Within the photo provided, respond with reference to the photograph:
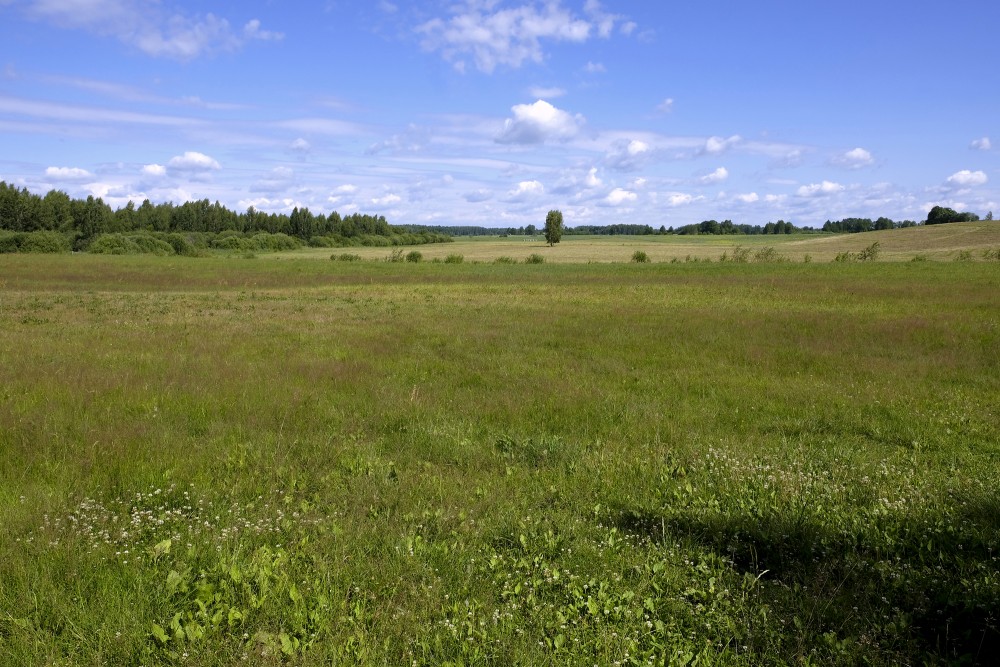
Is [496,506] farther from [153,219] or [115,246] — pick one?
[153,219]

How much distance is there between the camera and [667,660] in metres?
3.76

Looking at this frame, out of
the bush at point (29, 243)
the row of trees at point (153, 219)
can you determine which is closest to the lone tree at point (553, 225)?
the row of trees at point (153, 219)

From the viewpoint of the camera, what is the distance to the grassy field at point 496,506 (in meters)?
3.88

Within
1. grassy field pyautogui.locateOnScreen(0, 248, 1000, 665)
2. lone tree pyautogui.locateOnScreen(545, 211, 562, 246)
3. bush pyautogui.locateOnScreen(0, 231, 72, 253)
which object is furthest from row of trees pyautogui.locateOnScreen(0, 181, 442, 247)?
grassy field pyautogui.locateOnScreen(0, 248, 1000, 665)

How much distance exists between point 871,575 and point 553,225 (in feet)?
351

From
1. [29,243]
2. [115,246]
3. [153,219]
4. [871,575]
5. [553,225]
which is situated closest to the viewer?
[871,575]

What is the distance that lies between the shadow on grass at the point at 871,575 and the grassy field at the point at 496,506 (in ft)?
0.08

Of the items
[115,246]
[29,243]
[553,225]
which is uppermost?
[553,225]

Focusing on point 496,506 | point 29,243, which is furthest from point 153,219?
point 496,506

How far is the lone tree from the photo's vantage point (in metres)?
109

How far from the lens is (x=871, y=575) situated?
4602 mm

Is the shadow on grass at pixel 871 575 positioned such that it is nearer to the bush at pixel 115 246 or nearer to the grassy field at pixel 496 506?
the grassy field at pixel 496 506

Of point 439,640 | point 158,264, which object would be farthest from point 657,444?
point 158,264

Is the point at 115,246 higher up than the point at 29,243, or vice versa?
the point at 29,243
